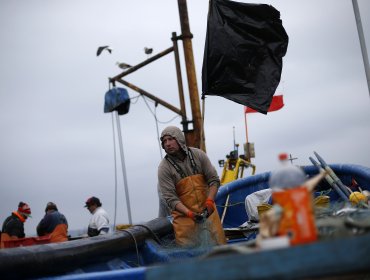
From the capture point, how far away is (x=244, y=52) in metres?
6.99

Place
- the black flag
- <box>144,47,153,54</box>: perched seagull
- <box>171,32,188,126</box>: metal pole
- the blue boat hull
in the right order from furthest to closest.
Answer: <box>144,47,153,54</box>: perched seagull, <box>171,32,188,126</box>: metal pole, the black flag, the blue boat hull

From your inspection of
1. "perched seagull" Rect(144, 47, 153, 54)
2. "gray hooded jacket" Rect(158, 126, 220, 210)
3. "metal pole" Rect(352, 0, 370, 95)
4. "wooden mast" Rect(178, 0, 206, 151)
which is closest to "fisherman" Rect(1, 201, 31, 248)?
"wooden mast" Rect(178, 0, 206, 151)

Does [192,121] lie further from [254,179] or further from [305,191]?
[305,191]

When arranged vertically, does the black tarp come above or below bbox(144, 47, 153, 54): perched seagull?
below

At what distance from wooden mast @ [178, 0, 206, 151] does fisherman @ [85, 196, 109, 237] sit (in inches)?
109

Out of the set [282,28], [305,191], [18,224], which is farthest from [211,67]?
[18,224]

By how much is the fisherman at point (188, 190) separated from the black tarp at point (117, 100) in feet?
29.8

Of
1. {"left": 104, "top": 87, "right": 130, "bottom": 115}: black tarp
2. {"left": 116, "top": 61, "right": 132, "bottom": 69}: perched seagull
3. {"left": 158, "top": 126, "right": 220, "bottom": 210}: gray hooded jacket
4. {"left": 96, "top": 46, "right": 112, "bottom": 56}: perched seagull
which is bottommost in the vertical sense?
{"left": 158, "top": 126, "right": 220, "bottom": 210}: gray hooded jacket

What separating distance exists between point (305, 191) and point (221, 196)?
6489 mm

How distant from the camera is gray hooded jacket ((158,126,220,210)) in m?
5.33

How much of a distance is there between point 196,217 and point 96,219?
18.5 ft

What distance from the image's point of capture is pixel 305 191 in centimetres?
193

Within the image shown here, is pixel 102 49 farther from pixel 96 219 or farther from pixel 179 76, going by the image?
pixel 96 219

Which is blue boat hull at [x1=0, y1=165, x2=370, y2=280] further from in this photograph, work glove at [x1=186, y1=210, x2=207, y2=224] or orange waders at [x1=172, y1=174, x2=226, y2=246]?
work glove at [x1=186, y1=210, x2=207, y2=224]
